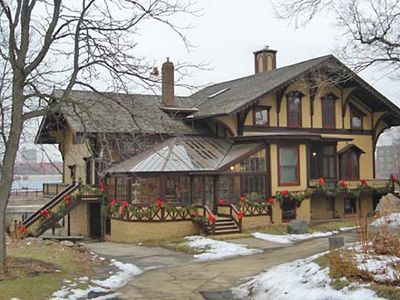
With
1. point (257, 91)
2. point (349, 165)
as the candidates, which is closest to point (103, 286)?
point (257, 91)

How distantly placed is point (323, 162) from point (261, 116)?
176 inches

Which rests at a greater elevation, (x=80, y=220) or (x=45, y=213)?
(x=45, y=213)

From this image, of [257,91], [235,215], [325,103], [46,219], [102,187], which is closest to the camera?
[235,215]

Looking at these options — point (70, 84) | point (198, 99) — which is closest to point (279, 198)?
point (198, 99)

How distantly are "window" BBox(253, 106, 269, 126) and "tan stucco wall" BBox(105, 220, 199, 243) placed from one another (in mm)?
7136

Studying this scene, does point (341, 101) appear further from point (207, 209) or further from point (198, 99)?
point (207, 209)

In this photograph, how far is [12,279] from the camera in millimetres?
12055

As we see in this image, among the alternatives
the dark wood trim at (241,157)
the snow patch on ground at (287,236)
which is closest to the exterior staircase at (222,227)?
the snow patch on ground at (287,236)

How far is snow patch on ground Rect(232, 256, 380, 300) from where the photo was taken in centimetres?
924

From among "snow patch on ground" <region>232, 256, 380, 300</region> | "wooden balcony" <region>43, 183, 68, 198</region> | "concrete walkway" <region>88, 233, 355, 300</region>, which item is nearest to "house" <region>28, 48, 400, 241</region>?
"wooden balcony" <region>43, 183, 68, 198</region>

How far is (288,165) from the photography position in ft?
88.4

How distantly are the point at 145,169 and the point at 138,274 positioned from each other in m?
10.00

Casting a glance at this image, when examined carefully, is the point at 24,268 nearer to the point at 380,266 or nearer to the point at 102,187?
the point at 380,266

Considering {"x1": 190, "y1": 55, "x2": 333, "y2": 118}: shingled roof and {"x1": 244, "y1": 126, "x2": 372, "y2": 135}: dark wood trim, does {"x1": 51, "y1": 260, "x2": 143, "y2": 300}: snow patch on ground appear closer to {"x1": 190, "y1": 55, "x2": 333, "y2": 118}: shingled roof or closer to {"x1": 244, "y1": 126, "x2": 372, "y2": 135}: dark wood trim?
{"x1": 190, "y1": 55, "x2": 333, "y2": 118}: shingled roof
